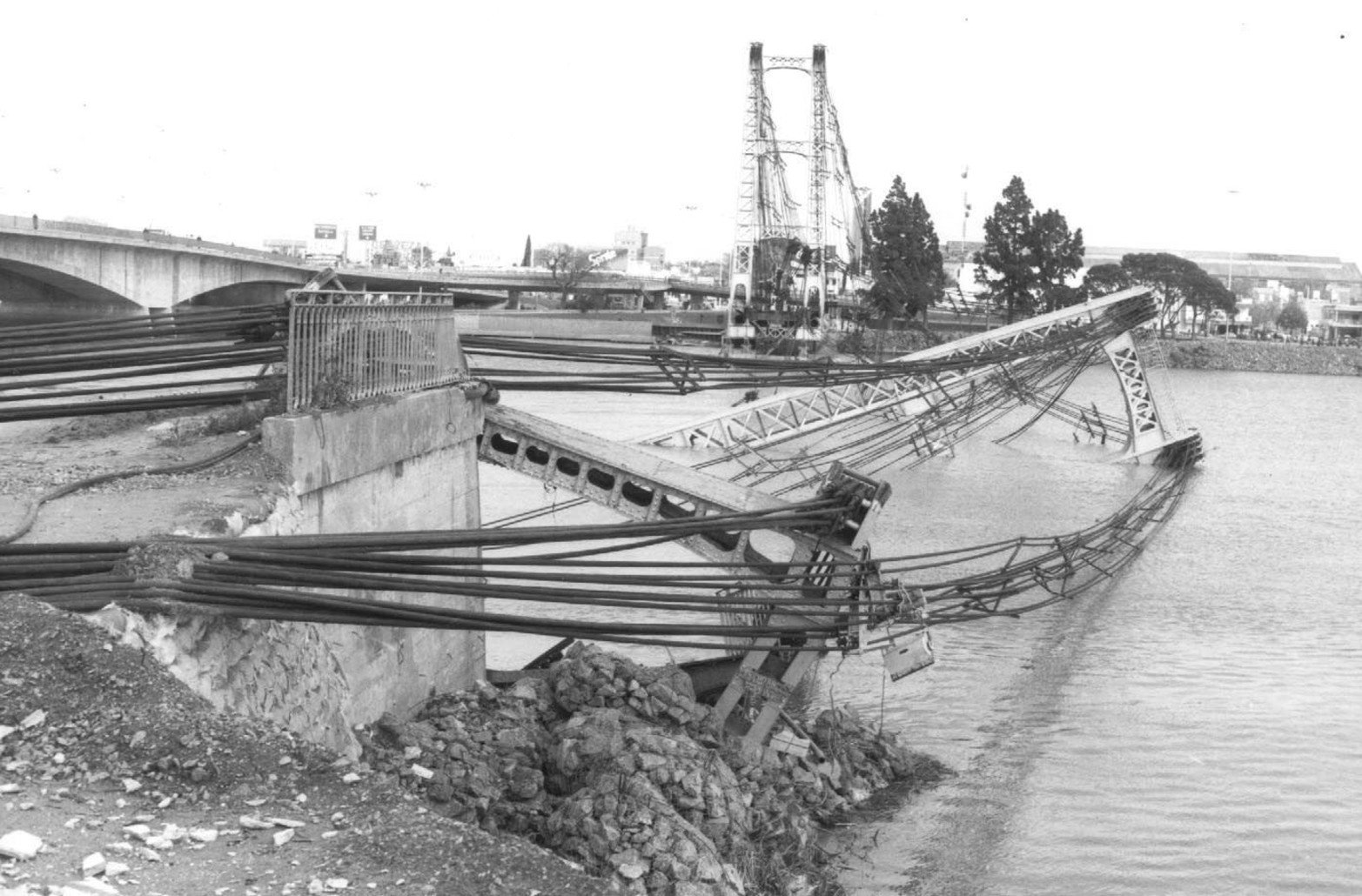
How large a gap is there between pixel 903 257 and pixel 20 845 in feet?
246

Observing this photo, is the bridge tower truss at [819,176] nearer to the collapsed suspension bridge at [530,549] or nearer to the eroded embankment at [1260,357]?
the eroded embankment at [1260,357]

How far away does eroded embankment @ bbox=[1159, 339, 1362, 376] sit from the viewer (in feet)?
321

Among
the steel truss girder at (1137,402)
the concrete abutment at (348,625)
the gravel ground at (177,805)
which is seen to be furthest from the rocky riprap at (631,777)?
the steel truss girder at (1137,402)

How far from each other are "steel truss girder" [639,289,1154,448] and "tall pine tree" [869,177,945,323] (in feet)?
152

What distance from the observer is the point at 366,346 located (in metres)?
11.0

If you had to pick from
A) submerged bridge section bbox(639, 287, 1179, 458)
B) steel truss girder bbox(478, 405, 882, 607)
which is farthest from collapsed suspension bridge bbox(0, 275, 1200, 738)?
submerged bridge section bbox(639, 287, 1179, 458)

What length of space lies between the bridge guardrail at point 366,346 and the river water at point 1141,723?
3.93 metres

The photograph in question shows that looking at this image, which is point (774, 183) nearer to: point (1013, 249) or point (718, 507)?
point (1013, 249)

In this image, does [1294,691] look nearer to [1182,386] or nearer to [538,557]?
[538,557]

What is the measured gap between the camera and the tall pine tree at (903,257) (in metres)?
77.7

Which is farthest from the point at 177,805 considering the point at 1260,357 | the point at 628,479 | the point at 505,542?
the point at 1260,357

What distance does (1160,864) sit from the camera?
1120cm

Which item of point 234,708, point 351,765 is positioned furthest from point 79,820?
point 234,708

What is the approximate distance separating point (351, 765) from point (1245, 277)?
654 ft
